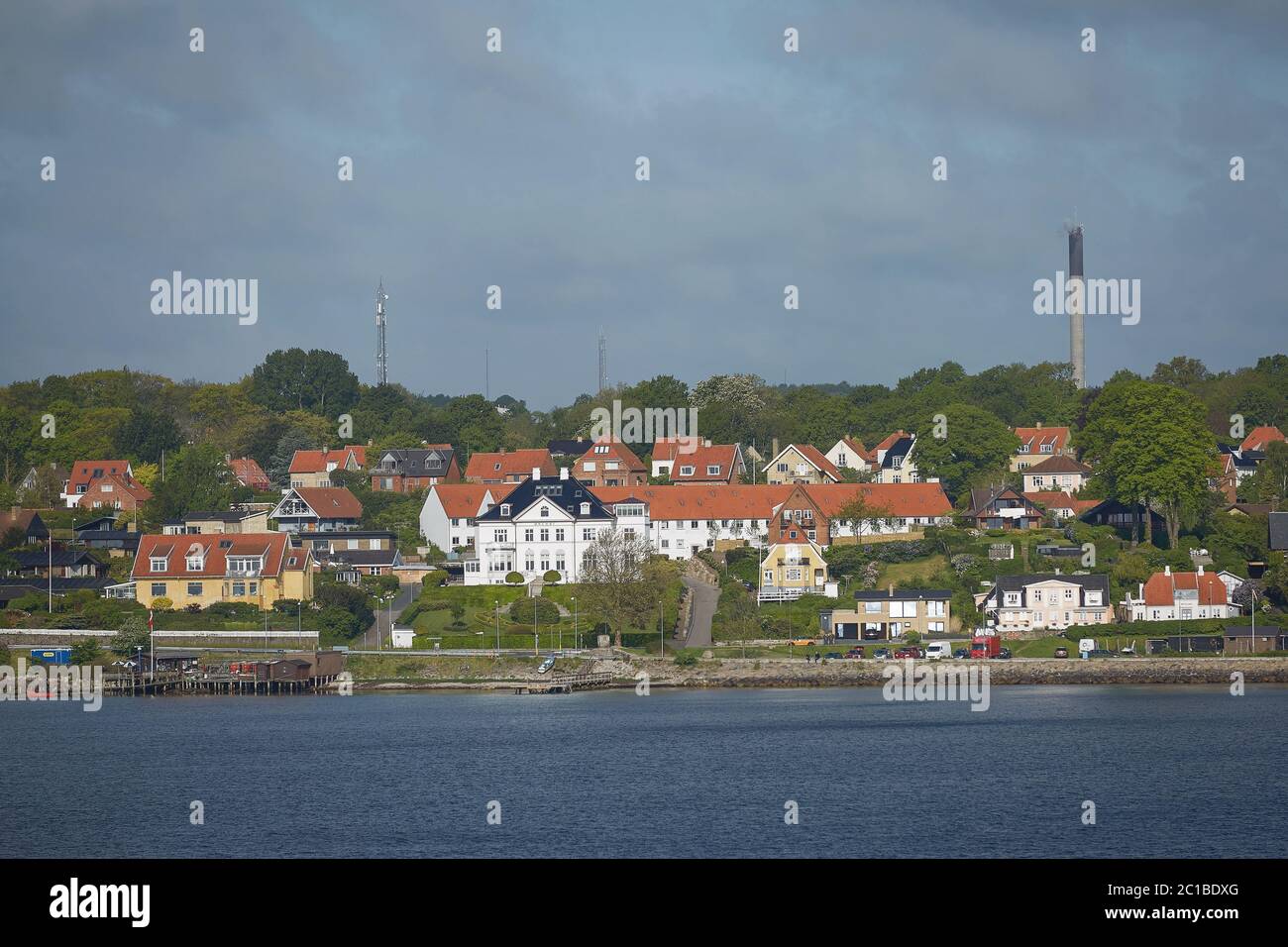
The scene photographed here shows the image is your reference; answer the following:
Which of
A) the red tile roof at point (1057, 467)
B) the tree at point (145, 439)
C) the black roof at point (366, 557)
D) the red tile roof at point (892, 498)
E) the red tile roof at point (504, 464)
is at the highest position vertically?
the tree at point (145, 439)

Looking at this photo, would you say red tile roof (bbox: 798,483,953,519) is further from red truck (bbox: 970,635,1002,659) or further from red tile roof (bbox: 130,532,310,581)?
red tile roof (bbox: 130,532,310,581)

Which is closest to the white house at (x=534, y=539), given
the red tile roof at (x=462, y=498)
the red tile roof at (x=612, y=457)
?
the red tile roof at (x=462, y=498)

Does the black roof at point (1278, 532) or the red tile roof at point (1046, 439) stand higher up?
the red tile roof at point (1046, 439)

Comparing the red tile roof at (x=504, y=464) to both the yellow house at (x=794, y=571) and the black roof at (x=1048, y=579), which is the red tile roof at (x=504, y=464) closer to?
the yellow house at (x=794, y=571)
